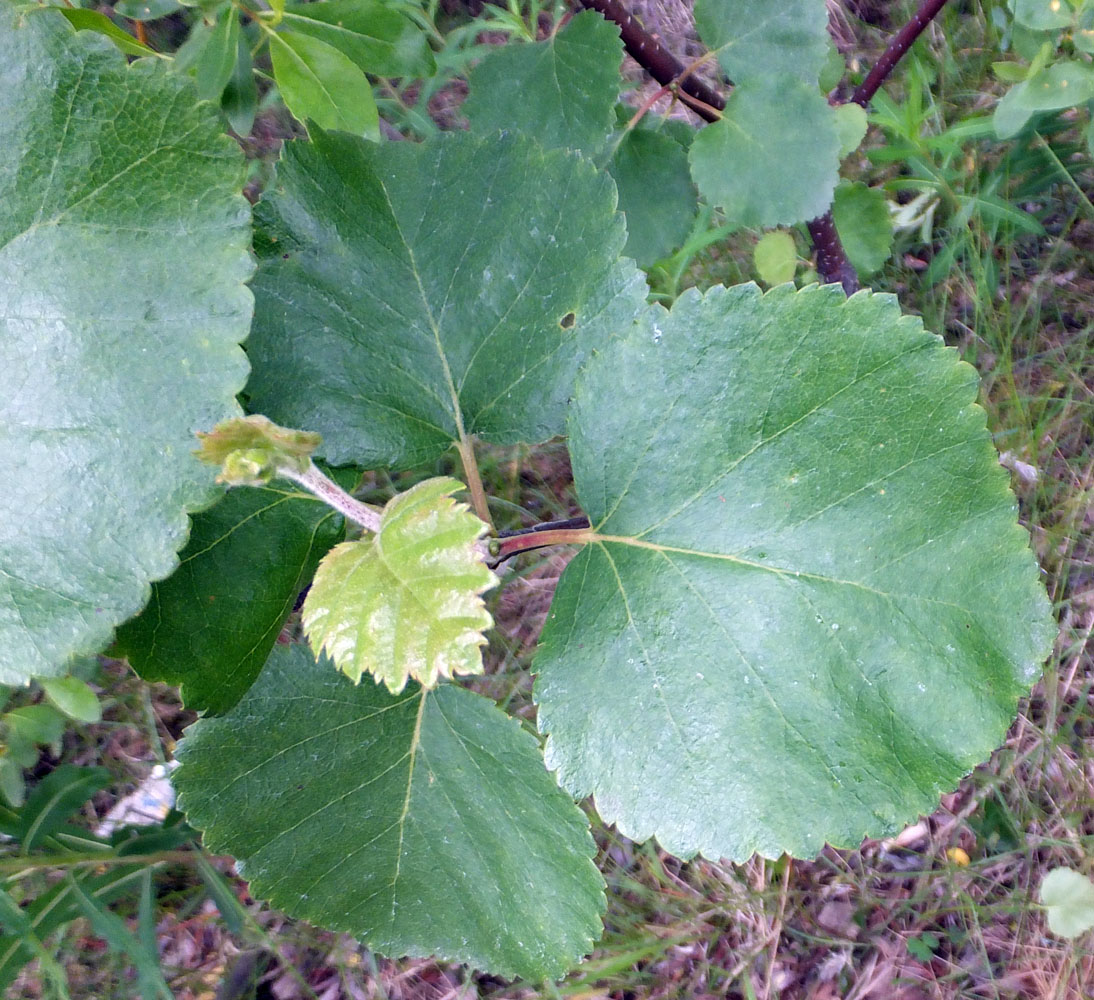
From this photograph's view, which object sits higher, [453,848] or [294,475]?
[294,475]

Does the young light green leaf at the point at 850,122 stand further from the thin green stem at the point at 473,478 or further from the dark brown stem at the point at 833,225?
the thin green stem at the point at 473,478

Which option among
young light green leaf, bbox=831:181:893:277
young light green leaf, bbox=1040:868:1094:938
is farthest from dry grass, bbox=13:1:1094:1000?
young light green leaf, bbox=831:181:893:277

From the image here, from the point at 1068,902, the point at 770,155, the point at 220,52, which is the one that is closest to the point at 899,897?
the point at 1068,902

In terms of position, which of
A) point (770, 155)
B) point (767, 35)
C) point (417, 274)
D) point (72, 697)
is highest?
point (767, 35)

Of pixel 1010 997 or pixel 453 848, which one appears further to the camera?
pixel 1010 997

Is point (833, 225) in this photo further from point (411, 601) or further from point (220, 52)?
point (411, 601)

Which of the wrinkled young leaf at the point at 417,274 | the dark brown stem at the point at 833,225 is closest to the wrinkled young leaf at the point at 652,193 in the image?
the dark brown stem at the point at 833,225

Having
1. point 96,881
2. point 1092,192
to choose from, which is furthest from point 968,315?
point 96,881

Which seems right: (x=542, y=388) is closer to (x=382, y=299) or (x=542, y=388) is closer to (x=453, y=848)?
(x=382, y=299)
